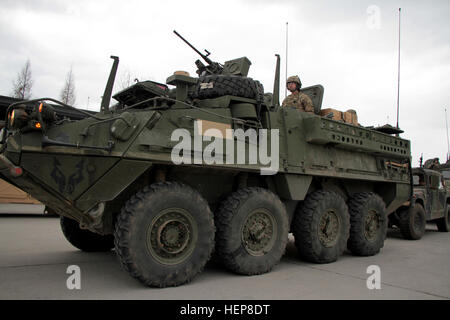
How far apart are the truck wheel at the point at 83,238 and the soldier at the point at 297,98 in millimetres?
3981

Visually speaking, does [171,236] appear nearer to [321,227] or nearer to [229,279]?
[229,279]

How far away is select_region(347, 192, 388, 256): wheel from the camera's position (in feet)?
21.0

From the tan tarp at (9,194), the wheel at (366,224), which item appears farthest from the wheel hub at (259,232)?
the tan tarp at (9,194)

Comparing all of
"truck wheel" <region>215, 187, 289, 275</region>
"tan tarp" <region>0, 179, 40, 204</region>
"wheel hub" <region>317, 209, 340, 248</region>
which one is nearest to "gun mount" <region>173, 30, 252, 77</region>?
"truck wheel" <region>215, 187, 289, 275</region>

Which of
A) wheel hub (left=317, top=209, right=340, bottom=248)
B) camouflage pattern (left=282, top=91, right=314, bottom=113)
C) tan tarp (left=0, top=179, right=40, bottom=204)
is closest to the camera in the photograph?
wheel hub (left=317, top=209, right=340, bottom=248)

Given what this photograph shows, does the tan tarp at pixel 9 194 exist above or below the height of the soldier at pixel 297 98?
below

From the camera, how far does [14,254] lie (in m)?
5.60

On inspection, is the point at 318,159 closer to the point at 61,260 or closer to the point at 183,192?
the point at 183,192

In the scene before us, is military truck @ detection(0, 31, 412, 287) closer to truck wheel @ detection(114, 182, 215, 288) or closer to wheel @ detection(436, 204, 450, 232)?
truck wheel @ detection(114, 182, 215, 288)

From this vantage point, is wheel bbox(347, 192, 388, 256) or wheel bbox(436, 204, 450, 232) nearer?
wheel bbox(347, 192, 388, 256)

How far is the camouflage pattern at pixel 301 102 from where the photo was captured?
21.5 ft

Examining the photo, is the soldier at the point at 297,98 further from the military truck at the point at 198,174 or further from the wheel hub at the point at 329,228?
the wheel hub at the point at 329,228
